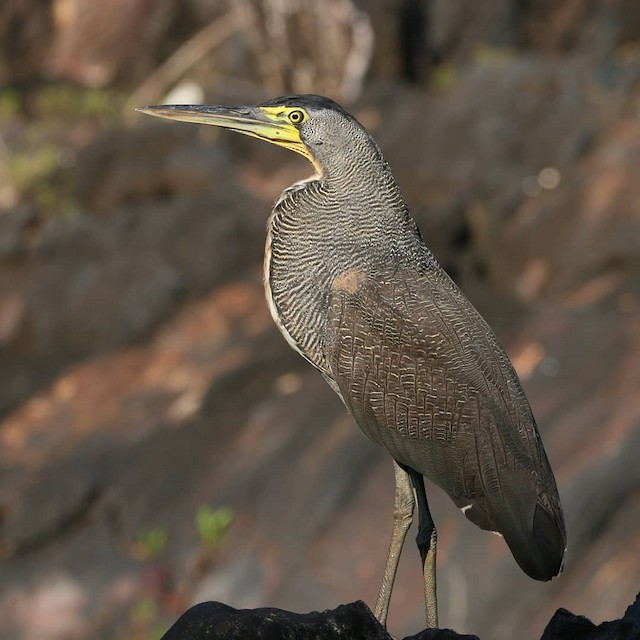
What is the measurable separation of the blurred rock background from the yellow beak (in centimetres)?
351

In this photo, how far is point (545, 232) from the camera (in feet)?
35.9

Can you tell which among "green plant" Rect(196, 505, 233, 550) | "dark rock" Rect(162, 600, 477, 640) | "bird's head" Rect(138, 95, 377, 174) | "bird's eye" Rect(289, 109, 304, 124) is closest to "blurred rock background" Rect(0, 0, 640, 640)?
"green plant" Rect(196, 505, 233, 550)

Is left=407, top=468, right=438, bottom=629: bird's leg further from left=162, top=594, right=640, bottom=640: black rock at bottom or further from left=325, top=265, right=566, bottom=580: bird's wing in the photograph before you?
left=162, top=594, right=640, bottom=640: black rock at bottom

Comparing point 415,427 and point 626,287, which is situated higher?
point 415,427

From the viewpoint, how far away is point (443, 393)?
4.60 metres

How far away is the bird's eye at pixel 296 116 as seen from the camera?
15.9 feet

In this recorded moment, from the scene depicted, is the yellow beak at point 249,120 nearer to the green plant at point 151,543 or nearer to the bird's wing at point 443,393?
the bird's wing at point 443,393

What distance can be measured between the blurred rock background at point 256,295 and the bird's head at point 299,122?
342cm

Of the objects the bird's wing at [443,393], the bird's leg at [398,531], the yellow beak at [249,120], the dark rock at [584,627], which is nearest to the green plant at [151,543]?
the bird's leg at [398,531]

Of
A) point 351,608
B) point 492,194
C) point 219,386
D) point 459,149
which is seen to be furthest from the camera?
point 459,149

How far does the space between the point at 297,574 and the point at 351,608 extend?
14.0 ft

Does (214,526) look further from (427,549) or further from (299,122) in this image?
(299,122)

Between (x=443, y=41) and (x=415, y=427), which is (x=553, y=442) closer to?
(x=415, y=427)

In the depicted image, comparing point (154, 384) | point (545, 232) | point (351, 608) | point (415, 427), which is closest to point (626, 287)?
point (545, 232)
